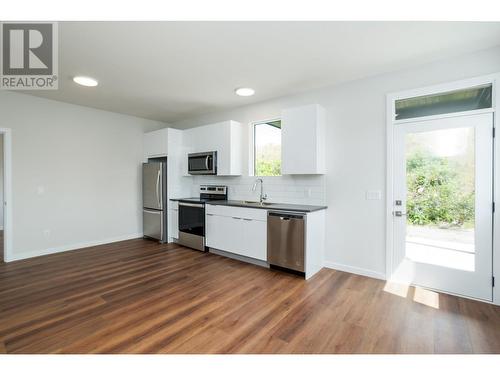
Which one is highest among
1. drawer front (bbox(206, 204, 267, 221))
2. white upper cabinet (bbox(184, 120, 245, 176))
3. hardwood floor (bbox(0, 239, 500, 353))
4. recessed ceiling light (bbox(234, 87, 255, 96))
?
recessed ceiling light (bbox(234, 87, 255, 96))

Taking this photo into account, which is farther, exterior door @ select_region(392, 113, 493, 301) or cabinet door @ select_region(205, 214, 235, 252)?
cabinet door @ select_region(205, 214, 235, 252)

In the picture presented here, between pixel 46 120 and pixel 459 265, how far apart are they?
6.22 meters

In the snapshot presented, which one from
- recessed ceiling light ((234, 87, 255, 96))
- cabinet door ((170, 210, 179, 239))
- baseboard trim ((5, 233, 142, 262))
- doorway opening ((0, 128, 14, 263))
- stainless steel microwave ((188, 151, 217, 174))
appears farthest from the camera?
cabinet door ((170, 210, 179, 239))

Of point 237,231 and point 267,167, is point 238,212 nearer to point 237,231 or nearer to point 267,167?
point 237,231

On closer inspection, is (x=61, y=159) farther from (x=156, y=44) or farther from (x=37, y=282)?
(x=156, y=44)

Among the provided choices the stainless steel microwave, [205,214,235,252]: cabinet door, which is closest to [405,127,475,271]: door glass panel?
[205,214,235,252]: cabinet door

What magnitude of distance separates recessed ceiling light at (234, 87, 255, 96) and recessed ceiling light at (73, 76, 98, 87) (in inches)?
77.2

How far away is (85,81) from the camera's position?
3328mm

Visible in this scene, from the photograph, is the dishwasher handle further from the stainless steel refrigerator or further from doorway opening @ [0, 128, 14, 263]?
doorway opening @ [0, 128, 14, 263]

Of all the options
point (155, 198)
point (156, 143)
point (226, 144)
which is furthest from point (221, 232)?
point (156, 143)

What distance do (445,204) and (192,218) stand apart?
369 centimetres

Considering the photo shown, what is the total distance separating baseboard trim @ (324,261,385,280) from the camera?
3.18 m

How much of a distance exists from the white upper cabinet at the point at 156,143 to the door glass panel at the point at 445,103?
4037mm

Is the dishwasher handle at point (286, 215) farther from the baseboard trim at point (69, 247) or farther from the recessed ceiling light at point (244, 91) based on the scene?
the baseboard trim at point (69, 247)
